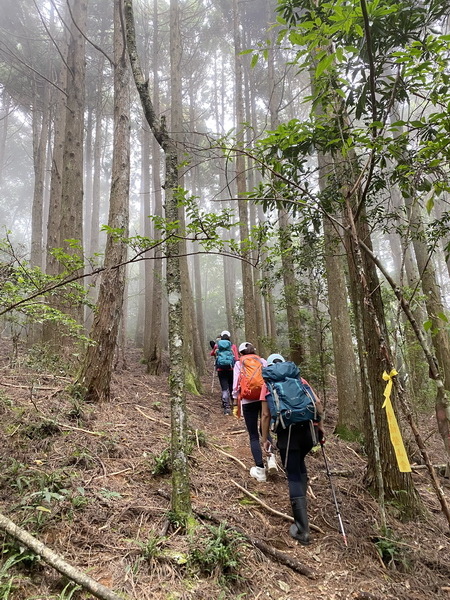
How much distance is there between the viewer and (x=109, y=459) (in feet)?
12.3

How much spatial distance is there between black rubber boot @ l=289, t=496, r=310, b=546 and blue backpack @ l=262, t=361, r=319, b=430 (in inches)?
29.3

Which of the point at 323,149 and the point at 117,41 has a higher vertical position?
the point at 117,41

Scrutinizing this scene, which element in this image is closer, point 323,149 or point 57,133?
point 323,149

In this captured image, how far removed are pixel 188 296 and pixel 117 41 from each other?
651cm

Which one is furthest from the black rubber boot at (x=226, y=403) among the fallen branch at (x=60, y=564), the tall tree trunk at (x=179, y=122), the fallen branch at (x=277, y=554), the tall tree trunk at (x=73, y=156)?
the fallen branch at (x=60, y=564)

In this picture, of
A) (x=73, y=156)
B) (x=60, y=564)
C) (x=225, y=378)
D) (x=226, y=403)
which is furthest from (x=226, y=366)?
(x=73, y=156)


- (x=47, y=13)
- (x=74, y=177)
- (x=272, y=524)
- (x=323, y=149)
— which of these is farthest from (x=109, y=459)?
(x=47, y=13)

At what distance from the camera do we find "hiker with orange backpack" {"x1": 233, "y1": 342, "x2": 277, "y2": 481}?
14.7 ft

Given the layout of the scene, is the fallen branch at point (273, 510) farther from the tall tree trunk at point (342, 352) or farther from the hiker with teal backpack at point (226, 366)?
the hiker with teal backpack at point (226, 366)

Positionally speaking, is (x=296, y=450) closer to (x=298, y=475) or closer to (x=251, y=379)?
(x=298, y=475)

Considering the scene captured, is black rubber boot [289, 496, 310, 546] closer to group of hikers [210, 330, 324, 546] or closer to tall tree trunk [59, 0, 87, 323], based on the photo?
group of hikers [210, 330, 324, 546]

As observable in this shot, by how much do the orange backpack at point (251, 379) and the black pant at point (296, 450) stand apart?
113 centimetres

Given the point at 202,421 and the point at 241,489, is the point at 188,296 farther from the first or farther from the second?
the point at 241,489

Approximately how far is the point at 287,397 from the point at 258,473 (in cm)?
152
